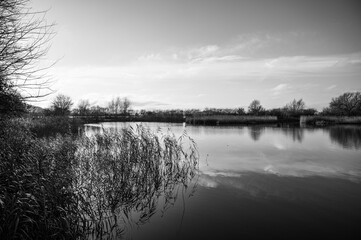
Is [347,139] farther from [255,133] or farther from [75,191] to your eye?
[75,191]

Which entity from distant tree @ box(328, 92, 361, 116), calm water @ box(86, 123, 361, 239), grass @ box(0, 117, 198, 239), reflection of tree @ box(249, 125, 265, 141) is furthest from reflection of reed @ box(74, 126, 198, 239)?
distant tree @ box(328, 92, 361, 116)

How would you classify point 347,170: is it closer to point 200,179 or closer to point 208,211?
point 200,179

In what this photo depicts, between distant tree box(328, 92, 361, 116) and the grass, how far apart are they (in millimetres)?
68230

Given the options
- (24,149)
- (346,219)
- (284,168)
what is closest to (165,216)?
(346,219)

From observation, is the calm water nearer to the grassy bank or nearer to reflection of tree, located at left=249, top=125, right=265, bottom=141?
reflection of tree, located at left=249, top=125, right=265, bottom=141

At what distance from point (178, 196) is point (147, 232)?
231 cm

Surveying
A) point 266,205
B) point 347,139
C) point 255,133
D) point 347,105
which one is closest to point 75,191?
point 266,205

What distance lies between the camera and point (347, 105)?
6262cm

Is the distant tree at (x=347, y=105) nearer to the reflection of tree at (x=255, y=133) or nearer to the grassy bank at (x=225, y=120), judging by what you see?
the grassy bank at (x=225, y=120)

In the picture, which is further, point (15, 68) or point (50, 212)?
point (15, 68)

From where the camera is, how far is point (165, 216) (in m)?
6.18

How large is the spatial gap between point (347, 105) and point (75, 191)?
76.5 meters

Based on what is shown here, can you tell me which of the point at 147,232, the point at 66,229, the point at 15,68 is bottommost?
the point at 147,232

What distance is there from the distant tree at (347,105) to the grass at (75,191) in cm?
6823
